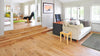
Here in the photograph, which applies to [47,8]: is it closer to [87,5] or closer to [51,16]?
[51,16]

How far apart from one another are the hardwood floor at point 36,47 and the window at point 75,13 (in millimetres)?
3066

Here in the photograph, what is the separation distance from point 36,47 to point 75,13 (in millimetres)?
4708

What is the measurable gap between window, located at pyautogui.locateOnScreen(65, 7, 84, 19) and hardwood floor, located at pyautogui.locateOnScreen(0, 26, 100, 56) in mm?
3066

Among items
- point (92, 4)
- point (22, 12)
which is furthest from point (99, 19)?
point (22, 12)

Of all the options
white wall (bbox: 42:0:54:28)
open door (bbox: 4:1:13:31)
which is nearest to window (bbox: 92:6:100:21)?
white wall (bbox: 42:0:54:28)

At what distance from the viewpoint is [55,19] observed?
6.78 m

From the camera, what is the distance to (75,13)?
651cm

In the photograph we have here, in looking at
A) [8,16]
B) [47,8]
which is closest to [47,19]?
[47,8]

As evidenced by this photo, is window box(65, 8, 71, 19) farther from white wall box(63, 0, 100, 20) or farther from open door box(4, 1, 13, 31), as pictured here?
open door box(4, 1, 13, 31)

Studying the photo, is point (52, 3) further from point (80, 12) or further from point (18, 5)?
point (18, 5)

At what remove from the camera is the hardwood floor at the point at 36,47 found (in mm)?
2674

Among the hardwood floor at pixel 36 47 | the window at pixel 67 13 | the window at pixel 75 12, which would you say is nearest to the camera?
the hardwood floor at pixel 36 47

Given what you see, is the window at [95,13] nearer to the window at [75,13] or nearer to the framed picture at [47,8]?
the window at [75,13]

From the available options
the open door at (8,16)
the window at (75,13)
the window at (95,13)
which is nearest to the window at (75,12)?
the window at (75,13)
